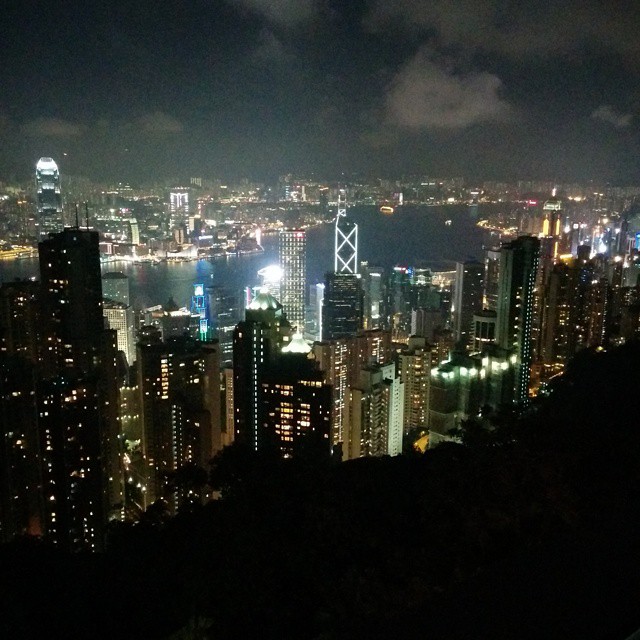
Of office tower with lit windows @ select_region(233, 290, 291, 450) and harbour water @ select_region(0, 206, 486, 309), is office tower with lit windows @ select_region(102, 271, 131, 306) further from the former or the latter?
office tower with lit windows @ select_region(233, 290, 291, 450)

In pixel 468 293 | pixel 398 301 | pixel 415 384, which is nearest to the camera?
pixel 415 384

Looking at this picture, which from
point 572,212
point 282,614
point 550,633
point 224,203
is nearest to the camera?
point 550,633

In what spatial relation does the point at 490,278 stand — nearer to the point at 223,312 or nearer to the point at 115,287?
the point at 223,312

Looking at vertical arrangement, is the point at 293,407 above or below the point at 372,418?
above

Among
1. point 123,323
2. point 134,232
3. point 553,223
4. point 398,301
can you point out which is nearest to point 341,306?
point 398,301

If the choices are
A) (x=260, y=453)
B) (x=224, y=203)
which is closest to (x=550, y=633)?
(x=260, y=453)

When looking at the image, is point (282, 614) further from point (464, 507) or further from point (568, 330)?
point (568, 330)

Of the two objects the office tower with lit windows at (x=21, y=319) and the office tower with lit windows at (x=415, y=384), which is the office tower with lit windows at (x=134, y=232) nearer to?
the office tower with lit windows at (x=21, y=319)
